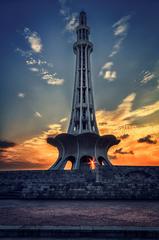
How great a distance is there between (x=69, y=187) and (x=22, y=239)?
31.6 feet

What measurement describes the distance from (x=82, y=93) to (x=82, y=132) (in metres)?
9.00

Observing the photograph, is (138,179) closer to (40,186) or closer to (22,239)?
(40,186)

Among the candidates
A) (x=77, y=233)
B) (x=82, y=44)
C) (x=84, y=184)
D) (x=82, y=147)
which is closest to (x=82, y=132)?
(x=82, y=147)

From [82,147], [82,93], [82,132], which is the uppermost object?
[82,93]

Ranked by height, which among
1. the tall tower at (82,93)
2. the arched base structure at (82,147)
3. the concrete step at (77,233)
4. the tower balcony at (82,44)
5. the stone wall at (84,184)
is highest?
the tower balcony at (82,44)

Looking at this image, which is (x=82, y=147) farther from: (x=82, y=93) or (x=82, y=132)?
(x=82, y=93)

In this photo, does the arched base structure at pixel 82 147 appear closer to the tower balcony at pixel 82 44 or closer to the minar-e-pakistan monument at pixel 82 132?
the minar-e-pakistan monument at pixel 82 132

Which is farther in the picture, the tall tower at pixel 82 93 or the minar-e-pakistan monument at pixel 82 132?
the tall tower at pixel 82 93

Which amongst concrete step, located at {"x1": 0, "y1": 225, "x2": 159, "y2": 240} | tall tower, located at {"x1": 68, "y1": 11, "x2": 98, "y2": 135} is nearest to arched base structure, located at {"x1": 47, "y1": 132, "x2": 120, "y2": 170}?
tall tower, located at {"x1": 68, "y1": 11, "x2": 98, "y2": 135}

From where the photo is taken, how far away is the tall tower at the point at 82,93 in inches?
1664

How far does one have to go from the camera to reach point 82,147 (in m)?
40.5

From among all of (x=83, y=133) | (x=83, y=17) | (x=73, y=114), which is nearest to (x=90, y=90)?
(x=73, y=114)

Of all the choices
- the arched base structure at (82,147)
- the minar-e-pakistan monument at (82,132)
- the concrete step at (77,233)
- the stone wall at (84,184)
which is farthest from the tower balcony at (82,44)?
the concrete step at (77,233)

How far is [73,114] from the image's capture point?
141 ft
